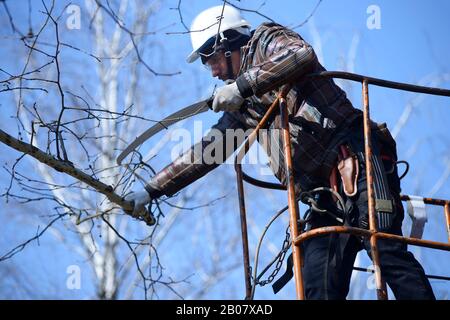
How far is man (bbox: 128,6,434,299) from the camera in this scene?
5.58 metres

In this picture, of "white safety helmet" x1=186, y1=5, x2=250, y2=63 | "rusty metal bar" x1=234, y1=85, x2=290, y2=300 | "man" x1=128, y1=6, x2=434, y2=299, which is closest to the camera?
"man" x1=128, y1=6, x2=434, y2=299

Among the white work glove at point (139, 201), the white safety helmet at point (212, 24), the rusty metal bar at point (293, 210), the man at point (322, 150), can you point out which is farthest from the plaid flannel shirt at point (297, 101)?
the white work glove at point (139, 201)

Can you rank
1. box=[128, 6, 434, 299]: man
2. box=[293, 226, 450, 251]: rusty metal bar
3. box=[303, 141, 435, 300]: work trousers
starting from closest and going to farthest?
box=[293, 226, 450, 251]: rusty metal bar
box=[303, 141, 435, 300]: work trousers
box=[128, 6, 434, 299]: man

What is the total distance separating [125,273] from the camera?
12531mm

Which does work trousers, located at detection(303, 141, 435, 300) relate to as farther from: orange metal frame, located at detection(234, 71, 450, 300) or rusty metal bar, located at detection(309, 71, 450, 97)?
rusty metal bar, located at detection(309, 71, 450, 97)

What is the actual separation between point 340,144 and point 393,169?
0.36 m

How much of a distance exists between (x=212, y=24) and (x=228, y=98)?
960 millimetres

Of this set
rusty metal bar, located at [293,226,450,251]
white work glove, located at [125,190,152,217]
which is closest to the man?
rusty metal bar, located at [293,226,450,251]

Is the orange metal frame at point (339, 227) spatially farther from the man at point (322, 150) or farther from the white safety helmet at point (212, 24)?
the white safety helmet at point (212, 24)

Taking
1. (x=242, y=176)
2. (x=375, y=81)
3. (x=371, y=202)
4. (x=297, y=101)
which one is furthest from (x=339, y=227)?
(x=242, y=176)

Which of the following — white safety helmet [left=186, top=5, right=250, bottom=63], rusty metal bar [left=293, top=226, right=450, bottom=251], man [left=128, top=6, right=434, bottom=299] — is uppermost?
white safety helmet [left=186, top=5, right=250, bottom=63]
